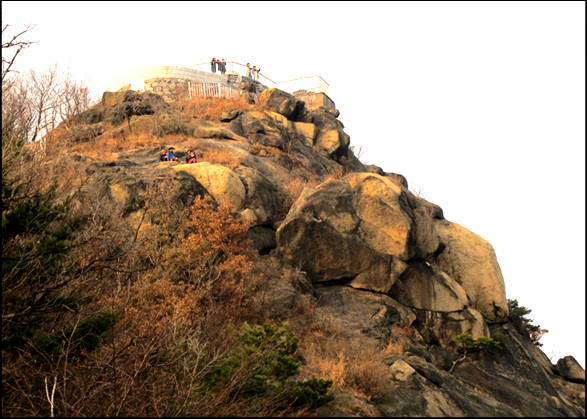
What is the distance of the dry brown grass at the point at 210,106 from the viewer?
31938 mm

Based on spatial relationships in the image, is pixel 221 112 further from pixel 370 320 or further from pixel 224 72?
pixel 370 320

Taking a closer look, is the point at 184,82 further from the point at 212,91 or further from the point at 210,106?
the point at 210,106

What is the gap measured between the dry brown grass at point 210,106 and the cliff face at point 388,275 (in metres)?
6.87

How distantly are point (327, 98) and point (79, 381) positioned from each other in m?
38.7

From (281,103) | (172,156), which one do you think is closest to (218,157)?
(172,156)

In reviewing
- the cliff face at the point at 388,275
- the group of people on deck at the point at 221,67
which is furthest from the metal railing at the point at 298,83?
the cliff face at the point at 388,275

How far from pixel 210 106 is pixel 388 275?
19366 mm

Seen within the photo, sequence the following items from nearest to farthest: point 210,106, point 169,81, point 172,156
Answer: point 172,156, point 210,106, point 169,81

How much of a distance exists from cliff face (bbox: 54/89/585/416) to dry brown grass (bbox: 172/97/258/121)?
687 cm

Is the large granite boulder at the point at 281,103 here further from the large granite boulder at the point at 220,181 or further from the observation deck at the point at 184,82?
the large granite boulder at the point at 220,181

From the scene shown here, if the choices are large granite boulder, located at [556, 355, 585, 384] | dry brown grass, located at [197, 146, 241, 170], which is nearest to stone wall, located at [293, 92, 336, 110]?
dry brown grass, located at [197, 146, 241, 170]

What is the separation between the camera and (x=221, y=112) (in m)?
32.4

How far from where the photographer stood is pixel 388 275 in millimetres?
18688

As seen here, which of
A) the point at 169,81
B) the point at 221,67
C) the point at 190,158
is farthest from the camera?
the point at 221,67
